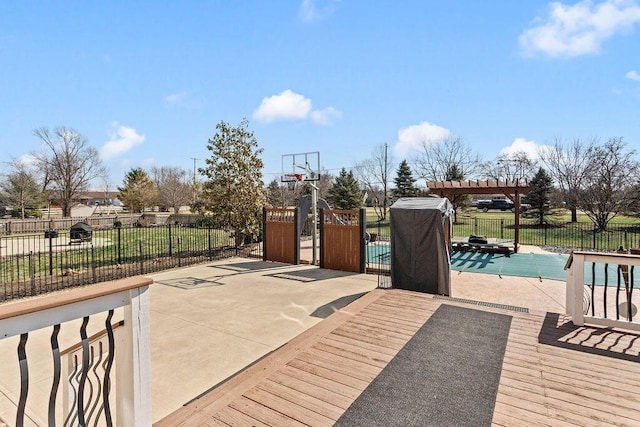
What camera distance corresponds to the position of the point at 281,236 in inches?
385

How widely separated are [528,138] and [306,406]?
1084 inches

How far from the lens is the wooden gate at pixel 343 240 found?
826 cm

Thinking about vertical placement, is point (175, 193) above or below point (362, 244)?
above

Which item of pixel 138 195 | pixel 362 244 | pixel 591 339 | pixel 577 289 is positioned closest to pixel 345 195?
pixel 362 244

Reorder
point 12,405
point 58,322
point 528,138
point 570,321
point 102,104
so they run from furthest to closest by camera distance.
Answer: point 528,138 → point 102,104 → point 570,321 → point 12,405 → point 58,322

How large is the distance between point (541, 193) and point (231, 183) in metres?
20.9

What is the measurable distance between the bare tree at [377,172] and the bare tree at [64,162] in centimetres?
2499

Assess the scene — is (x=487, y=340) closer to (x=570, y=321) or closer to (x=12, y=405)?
(x=570, y=321)

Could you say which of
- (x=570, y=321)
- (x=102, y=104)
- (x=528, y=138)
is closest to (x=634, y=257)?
(x=570, y=321)

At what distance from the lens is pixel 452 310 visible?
173 inches

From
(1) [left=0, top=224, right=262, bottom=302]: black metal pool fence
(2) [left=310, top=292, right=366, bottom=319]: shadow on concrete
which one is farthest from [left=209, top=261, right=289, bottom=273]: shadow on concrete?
(2) [left=310, top=292, right=366, bottom=319]: shadow on concrete

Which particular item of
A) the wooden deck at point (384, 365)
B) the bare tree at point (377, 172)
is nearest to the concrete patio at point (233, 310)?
the wooden deck at point (384, 365)

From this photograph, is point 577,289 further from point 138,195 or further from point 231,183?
point 138,195

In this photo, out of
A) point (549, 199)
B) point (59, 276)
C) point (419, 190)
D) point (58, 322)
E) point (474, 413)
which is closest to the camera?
point (58, 322)
